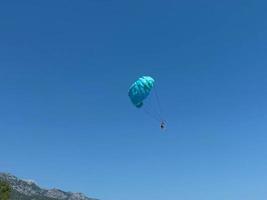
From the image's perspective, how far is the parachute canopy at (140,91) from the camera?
48031 mm

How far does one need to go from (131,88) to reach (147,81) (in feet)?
6.48

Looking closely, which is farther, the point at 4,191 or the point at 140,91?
the point at 4,191

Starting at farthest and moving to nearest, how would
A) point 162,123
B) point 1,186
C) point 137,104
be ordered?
point 1,186
point 137,104
point 162,123

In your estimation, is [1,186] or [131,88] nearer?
[131,88]

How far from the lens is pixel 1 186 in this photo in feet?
282

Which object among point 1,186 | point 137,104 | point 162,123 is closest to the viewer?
point 162,123

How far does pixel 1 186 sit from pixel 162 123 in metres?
53.7

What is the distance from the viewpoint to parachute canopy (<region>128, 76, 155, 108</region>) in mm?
48031

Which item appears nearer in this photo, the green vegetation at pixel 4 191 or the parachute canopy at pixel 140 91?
the parachute canopy at pixel 140 91

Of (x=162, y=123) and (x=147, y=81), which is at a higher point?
(x=147, y=81)

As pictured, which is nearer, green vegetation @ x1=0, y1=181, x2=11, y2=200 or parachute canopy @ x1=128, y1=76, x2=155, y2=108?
parachute canopy @ x1=128, y1=76, x2=155, y2=108

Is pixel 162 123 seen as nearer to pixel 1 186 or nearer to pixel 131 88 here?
pixel 131 88

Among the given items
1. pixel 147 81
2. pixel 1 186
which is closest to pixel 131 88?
pixel 147 81

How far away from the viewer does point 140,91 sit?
48.1m
